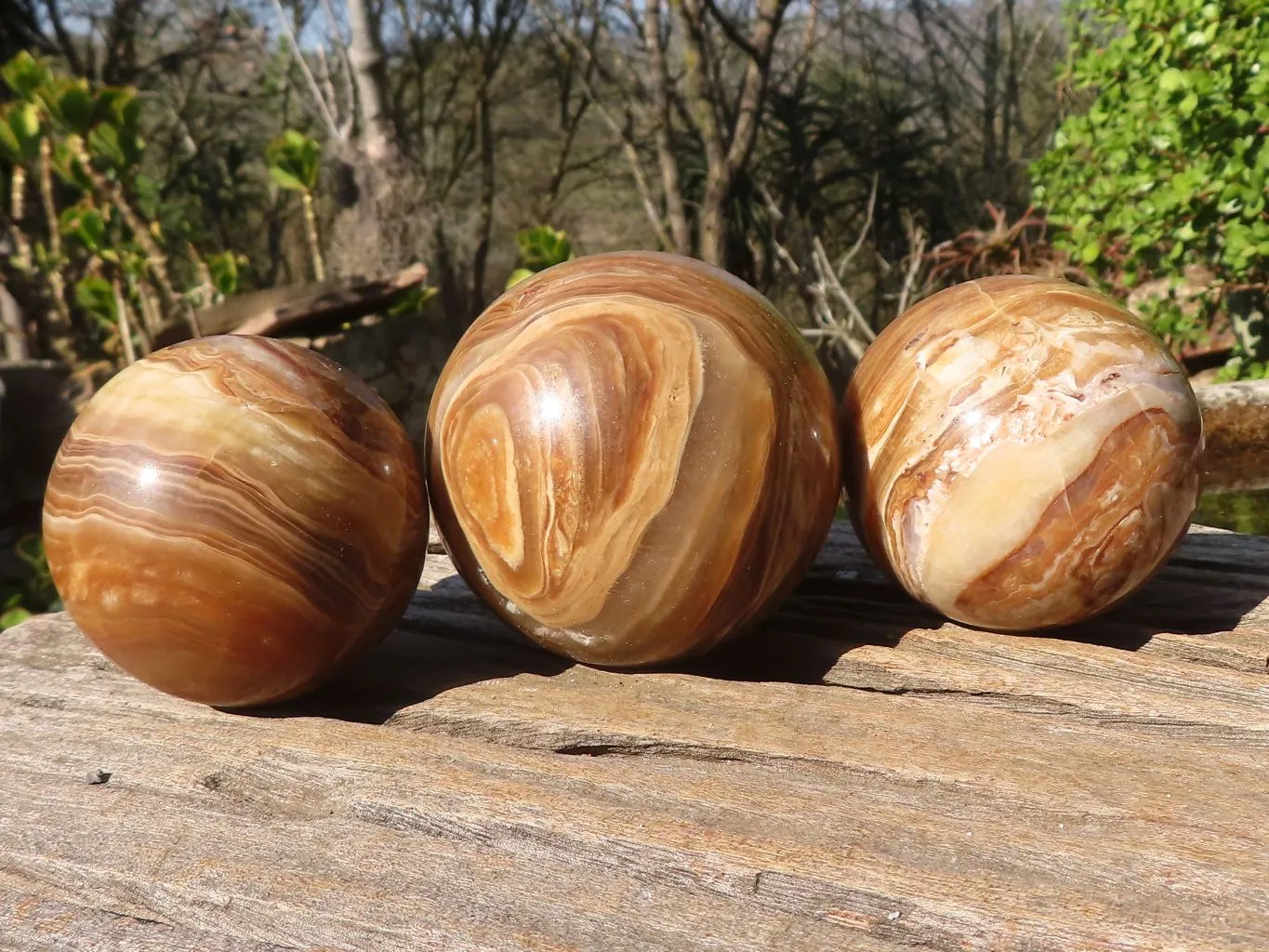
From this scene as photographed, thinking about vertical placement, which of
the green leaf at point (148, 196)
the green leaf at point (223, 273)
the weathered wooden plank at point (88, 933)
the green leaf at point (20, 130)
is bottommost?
the weathered wooden plank at point (88, 933)

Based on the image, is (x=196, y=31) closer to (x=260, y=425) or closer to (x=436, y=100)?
(x=436, y=100)

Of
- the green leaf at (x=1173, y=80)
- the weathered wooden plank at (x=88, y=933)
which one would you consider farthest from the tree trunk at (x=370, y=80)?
the weathered wooden plank at (x=88, y=933)

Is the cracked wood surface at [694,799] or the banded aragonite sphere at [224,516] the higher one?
the banded aragonite sphere at [224,516]

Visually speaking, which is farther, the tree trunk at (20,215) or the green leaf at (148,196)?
the green leaf at (148,196)

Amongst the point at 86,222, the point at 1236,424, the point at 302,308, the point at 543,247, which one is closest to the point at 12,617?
the point at 302,308

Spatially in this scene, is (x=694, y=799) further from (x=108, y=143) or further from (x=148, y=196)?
(x=148, y=196)

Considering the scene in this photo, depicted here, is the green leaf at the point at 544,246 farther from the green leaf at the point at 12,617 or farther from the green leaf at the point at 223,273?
the green leaf at the point at 12,617

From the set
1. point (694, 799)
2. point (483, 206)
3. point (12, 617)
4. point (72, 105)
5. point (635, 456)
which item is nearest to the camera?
point (694, 799)
